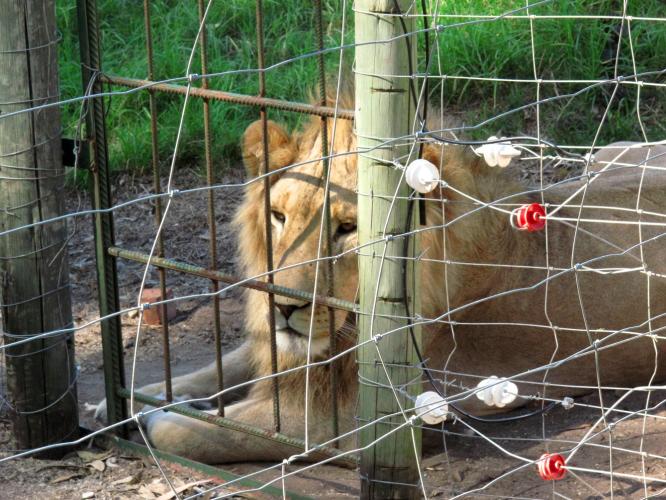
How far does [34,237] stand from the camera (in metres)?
3.17

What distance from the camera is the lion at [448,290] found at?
3168 millimetres

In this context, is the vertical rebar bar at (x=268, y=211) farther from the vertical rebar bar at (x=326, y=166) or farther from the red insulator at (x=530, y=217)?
the red insulator at (x=530, y=217)

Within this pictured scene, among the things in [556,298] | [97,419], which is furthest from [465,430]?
[97,419]

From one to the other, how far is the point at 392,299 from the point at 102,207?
1.14m

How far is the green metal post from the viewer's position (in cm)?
312

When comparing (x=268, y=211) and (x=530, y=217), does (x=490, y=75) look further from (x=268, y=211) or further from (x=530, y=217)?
(x=530, y=217)

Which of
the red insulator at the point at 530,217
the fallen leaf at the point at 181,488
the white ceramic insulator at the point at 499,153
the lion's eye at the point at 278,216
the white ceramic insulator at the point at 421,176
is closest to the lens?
the red insulator at the point at 530,217

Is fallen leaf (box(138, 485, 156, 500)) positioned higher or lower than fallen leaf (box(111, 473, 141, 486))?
lower

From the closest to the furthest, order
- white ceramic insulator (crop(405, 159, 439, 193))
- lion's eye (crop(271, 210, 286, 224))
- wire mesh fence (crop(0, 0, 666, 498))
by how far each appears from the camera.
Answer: white ceramic insulator (crop(405, 159, 439, 193))
wire mesh fence (crop(0, 0, 666, 498))
lion's eye (crop(271, 210, 286, 224))

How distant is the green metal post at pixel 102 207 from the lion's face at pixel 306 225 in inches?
18.2

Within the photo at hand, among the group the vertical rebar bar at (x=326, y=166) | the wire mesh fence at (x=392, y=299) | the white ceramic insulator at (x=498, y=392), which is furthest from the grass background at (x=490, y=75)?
the white ceramic insulator at (x=498, y=392)

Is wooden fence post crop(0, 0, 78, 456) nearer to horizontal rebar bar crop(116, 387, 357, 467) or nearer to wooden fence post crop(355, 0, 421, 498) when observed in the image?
horizontal rebar bar crop(116, 387, 357, 467)

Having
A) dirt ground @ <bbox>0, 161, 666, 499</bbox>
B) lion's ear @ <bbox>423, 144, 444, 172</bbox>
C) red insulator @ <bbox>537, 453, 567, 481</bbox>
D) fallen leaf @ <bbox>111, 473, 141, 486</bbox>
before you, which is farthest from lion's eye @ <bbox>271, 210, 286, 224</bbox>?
red insulator @ <bbox>537, 453, 567, 481</bbox>

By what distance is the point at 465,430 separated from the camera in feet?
12.1
